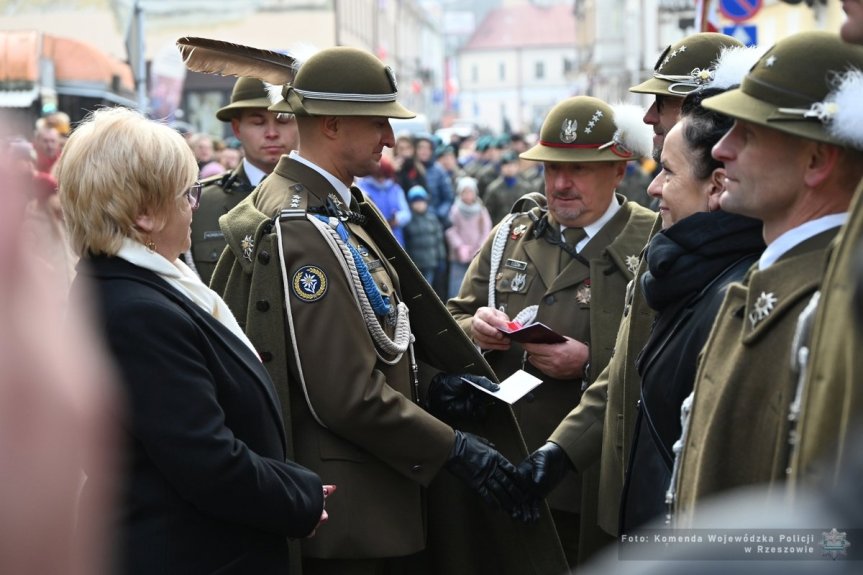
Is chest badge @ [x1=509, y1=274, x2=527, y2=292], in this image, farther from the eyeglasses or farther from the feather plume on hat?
the eyeglasses

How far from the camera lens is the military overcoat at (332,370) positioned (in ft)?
12.9

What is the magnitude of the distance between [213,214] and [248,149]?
424 millimetres

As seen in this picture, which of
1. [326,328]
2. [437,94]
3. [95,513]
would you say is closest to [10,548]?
[95,513]

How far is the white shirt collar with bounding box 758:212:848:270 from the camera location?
2615 millimetres

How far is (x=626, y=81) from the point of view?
5216 cm

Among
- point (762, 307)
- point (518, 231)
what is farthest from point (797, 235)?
point (518, 231)

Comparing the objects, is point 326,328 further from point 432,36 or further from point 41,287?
point 432,36

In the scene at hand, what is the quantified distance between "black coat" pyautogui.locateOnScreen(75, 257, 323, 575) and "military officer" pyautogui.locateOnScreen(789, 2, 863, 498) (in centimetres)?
144

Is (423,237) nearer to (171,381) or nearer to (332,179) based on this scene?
(332,179)

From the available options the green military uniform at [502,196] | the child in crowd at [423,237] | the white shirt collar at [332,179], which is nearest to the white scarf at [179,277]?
the white shirt collar at [332,179]

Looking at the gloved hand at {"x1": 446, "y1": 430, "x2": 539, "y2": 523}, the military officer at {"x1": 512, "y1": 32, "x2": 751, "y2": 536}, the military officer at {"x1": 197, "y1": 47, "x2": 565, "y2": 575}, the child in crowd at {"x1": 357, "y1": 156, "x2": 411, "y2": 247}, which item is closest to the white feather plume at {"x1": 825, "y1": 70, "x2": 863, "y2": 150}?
the military officer at {"x1": 512, "y1": 32, "x2": 751, "y2": 536}

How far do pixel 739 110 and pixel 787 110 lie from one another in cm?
11

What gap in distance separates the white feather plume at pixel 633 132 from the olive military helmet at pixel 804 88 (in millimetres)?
2195

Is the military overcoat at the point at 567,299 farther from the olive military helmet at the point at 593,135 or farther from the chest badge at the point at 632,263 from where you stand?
the olive military helmet at the point at 593,135
